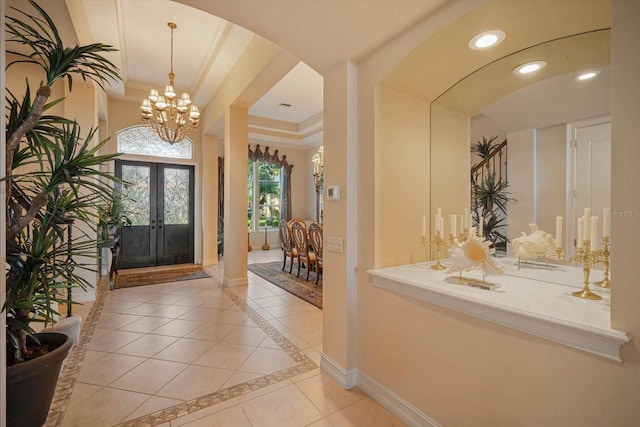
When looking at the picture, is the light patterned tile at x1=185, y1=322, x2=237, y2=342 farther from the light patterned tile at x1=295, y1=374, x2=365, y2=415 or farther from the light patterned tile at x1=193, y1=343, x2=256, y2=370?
the light patterned tile at x1=295, y1=374, x2=365, y2=415

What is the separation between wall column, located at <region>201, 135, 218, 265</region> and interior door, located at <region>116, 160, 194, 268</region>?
34 cm

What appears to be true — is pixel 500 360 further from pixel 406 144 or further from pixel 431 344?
pixel 406 144

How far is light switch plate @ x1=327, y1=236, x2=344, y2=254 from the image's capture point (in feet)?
7.31

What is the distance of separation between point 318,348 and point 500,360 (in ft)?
5.75

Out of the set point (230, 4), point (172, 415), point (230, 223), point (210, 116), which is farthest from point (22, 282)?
point (210, 116)

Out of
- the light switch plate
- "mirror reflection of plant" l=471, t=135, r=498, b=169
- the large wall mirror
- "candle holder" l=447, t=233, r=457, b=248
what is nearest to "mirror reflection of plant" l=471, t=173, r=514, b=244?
the large wall mirror

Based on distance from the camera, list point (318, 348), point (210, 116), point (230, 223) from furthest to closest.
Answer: point (210, 116) → point (230, 223) → point (318, 348)

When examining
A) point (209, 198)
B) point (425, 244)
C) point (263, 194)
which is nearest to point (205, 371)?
point (425, 244)

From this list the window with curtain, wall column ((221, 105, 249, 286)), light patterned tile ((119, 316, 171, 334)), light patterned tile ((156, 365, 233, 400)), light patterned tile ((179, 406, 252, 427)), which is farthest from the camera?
the window with curtain

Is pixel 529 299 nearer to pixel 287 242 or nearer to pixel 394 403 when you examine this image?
pixel 394 403

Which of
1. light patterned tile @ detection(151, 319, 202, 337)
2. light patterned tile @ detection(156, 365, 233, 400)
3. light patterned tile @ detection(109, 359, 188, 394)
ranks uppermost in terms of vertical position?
light patterned tile @ detection(151, 319, 202, 337)

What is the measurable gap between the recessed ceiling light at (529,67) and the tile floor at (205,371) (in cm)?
237

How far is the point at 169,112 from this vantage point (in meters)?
4.33

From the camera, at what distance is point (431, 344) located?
1.69m
